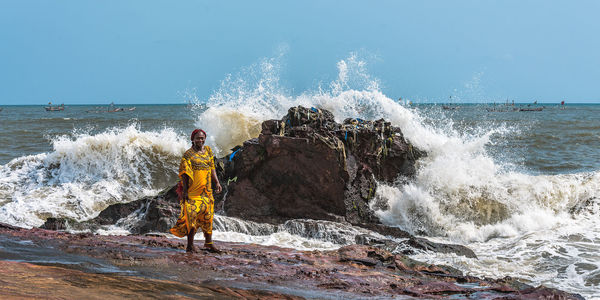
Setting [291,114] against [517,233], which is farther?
[291,114]

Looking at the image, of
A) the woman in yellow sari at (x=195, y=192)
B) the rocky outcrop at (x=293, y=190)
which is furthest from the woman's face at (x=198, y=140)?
the rocky outcrop at (x=293, y=190)

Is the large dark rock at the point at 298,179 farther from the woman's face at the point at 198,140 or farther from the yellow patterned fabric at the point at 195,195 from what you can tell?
the woman's face at the point at 198,140

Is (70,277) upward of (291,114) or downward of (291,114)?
downward

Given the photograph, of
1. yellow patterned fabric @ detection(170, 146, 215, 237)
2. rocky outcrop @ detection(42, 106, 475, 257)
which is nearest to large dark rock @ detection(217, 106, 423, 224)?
rocky outcrop @ detection(42, 106, 475, 257)

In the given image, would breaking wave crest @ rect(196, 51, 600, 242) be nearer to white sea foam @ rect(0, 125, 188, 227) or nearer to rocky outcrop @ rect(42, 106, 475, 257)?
rocky outcrop @ rect(42, 106, 475, 257)

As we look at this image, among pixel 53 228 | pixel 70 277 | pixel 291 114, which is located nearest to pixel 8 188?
pixel 53 228

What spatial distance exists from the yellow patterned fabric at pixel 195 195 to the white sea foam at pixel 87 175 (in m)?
4.82

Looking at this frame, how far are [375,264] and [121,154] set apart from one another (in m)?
8.45

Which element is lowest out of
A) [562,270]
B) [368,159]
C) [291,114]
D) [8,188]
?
[562,270]

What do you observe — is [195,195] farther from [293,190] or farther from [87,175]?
[87,175]

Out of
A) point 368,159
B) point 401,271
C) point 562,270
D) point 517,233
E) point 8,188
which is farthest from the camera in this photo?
point 8,188

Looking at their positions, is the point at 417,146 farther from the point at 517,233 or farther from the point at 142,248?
the point at 142,248

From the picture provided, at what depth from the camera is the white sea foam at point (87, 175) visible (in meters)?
10.1

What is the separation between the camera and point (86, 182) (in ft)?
37.6
